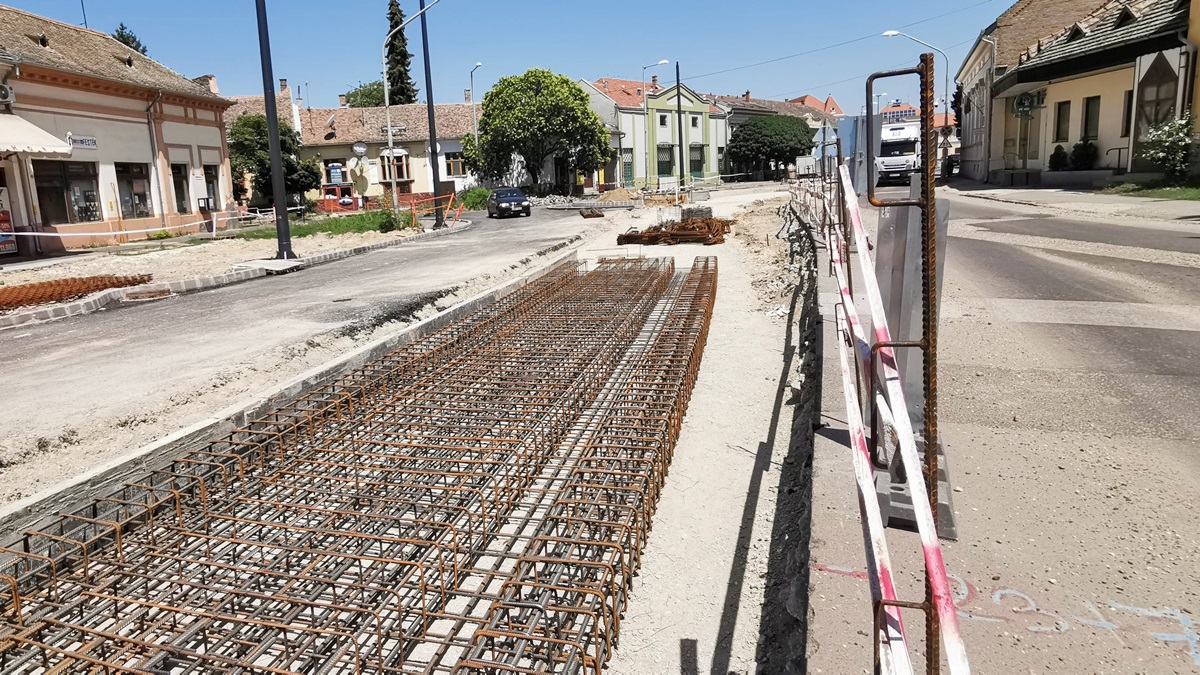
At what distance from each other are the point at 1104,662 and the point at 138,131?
33.6m

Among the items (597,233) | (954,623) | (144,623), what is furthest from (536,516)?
(597,233)

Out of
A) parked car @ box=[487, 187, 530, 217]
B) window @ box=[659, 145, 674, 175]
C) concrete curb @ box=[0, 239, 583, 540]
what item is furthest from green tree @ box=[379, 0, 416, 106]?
concrete curb @ box=[0, 239, 583, 540]

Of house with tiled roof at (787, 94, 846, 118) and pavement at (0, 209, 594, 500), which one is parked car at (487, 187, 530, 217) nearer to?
pavement at (0, 209, 594, 500)

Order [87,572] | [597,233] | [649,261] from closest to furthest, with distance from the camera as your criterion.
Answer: [87,572]
[649,261]
[597,233]

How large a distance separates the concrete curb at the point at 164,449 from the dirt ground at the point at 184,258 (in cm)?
1041

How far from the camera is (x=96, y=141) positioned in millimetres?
26828

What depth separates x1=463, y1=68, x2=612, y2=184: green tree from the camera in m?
47.2

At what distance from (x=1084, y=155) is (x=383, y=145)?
135 ft

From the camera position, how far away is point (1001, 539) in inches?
145

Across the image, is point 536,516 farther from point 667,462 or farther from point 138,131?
point 138,131

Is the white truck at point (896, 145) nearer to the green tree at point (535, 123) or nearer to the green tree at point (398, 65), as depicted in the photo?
the green tree at point (535, 123)

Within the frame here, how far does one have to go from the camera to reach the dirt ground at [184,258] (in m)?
17.6

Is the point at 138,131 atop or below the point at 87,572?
atop

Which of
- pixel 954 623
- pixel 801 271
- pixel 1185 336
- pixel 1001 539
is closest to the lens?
pixel 954 623
